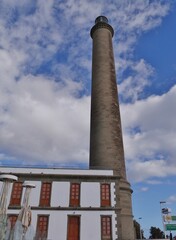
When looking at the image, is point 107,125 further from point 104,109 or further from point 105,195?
point 105,195

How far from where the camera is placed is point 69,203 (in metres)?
21.4

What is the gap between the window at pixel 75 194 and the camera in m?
21.5

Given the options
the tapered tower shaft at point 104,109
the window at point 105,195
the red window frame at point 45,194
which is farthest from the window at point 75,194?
the tapered tower shaft at point 104,109

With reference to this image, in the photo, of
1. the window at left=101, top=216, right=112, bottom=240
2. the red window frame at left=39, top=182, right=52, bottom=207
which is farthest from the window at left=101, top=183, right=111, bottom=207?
the red window frame at left=39, top=182, right=52, bottom=207

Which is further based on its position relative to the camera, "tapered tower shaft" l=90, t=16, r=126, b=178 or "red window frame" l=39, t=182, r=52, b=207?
"tapered tower shaft" l=90, t=16, r=126, b=178

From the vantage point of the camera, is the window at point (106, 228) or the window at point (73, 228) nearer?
the window at point (106, 228)

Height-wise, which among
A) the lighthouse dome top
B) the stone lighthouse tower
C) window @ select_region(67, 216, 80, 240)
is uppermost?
the lighthouse dome top

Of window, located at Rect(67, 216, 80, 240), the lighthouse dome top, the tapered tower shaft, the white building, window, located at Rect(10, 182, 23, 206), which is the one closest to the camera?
window, located at Rect(67, 216, 80, 240)

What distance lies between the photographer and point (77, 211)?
21.1m

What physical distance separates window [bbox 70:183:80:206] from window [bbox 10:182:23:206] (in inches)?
175

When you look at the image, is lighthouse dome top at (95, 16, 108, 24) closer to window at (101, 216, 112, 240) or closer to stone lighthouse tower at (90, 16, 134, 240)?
stone lighthouse tower at (90, 16, 134, 240)

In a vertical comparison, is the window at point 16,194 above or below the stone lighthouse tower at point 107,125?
below

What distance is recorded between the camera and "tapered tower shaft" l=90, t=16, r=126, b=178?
25.3m

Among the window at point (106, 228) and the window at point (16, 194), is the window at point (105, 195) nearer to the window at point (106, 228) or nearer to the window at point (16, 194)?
the window at point (106, 228)
